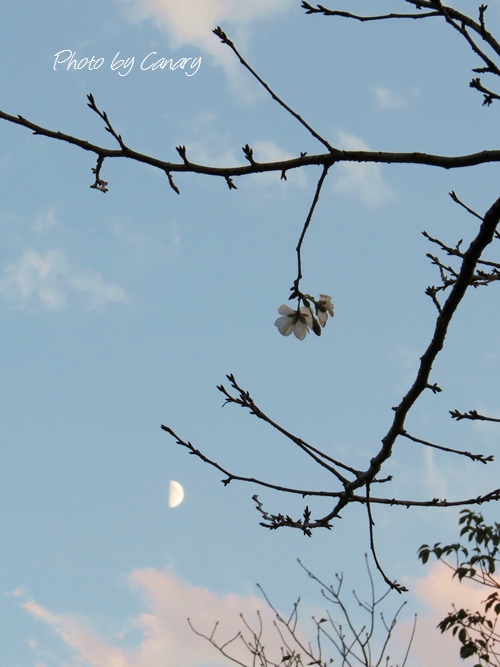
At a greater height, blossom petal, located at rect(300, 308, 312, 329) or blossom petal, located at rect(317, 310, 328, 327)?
blossom petal, located at rect(317, 310, 328, 327)

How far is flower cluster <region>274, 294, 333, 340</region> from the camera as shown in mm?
2395

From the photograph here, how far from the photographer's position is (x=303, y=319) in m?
2.39

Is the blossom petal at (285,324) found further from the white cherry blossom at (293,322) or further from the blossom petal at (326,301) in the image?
the blossom petal at (326,301)

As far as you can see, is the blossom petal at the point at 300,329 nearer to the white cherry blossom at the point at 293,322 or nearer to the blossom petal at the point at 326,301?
the white cherry blossom at the point at 293,322

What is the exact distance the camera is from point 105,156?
6.36ft

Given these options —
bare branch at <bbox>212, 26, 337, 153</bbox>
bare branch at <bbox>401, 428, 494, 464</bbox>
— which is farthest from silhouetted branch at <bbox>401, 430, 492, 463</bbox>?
bare branch at <bbox>212, 26, 337, 153</bbox>

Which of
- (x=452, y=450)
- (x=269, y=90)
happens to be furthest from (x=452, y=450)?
(x=269, y=90)

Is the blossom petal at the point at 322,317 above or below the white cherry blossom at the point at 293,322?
above

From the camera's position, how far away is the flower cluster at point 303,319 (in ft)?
7.86

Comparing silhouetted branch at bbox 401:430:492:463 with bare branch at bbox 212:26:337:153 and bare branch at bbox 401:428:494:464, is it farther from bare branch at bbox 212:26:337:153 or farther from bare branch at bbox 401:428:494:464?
bare branch at bbox 212:26:337:153

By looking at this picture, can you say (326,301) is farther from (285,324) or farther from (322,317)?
(285,324)

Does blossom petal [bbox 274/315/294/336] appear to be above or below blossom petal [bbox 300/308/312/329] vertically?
below

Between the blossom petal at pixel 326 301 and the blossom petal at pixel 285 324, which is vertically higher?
the blossom petal at pixel 326 301

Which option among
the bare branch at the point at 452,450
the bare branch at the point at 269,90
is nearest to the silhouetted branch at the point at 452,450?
the bare branch at the point at 452,450
